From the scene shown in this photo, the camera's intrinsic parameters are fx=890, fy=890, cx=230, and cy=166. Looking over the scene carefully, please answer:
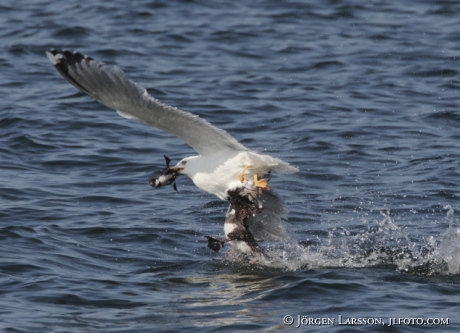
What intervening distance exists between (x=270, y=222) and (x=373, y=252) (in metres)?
0.99

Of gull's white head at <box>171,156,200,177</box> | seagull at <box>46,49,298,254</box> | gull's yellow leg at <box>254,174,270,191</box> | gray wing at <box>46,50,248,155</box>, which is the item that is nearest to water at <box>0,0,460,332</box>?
seagull at <box>46,49,298,254</box>

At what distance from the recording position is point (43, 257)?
7.96 metres

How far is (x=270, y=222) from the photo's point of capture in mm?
8352

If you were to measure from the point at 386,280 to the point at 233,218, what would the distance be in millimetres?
1460

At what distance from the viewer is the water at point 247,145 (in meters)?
6.88

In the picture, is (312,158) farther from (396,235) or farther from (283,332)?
(283,332)

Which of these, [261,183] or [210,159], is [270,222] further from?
[210,159]

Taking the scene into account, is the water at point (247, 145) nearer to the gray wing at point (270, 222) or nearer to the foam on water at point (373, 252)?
the foam on water at point (373, 252)

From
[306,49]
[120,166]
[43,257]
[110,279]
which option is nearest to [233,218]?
[110,279]

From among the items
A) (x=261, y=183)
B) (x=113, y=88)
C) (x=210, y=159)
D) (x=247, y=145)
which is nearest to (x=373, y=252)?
(x=261, y=183)

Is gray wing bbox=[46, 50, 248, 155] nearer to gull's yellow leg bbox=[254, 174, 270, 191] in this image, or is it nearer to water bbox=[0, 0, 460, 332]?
gull's yellow leg bbox=[254, 174, 270, 191]

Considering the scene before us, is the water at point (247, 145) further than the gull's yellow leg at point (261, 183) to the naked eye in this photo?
No

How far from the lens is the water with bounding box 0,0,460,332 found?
6.88m

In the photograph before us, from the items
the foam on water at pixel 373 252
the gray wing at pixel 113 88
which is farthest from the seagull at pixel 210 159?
the foam on water at pixel 373 252
